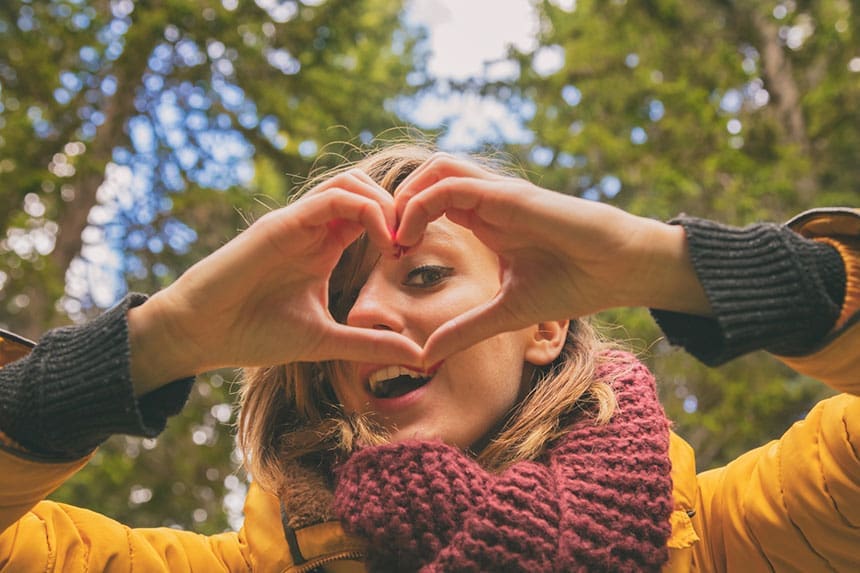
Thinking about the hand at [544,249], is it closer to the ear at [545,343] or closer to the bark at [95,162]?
the ear at [545,343]

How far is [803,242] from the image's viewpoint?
4.45 feet

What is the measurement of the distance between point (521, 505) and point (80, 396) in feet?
2.79

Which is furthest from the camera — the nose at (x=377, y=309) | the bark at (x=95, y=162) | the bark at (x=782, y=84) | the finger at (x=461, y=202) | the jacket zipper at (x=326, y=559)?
the bark at (x=782, y=84)

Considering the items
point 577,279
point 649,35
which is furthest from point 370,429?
point 649,35

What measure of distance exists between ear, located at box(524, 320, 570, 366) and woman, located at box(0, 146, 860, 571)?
125 mm

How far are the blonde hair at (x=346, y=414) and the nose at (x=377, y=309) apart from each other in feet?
0.44

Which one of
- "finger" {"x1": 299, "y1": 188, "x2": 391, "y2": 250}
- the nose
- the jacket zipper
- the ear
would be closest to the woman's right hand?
"finger" {"x1": 299, "y1": 188, "x2": 391, "y2": 250}

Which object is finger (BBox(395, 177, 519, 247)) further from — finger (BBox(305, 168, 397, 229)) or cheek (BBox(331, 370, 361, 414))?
cheek (BBox(331, 370, 361, 414))

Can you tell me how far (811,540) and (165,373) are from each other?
128 centimetres

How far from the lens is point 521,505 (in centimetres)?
153

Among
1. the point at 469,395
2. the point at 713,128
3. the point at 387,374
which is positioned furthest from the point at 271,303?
the point at 713,128

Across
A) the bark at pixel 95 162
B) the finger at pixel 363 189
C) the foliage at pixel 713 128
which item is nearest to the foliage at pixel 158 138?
the bark at pixel 95 162

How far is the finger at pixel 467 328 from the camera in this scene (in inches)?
57.8

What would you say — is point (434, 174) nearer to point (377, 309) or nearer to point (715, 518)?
point (377, 309)
